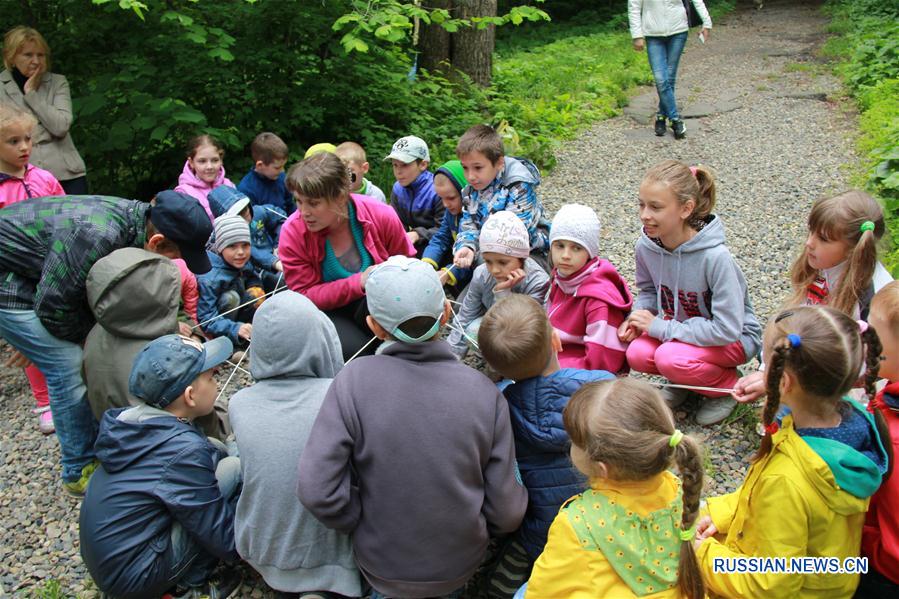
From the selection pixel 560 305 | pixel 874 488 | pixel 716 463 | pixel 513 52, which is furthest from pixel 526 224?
pixel 513 52

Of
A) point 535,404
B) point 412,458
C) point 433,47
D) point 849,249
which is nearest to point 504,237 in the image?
point 535,404

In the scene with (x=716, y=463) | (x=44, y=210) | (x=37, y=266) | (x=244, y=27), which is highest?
(x=244, y=27)

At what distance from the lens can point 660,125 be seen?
8.38m

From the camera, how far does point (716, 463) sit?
331 centimetres

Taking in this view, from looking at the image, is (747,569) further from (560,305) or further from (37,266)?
(37,266)

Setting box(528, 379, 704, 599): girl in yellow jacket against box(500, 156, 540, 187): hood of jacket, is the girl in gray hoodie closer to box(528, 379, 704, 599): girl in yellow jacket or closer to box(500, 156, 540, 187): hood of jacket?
box(528, 379, 704, 599): girl in yellow jacket

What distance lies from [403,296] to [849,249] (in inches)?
83.1

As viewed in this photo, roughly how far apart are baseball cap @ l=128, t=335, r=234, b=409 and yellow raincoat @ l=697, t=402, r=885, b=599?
2.13 m

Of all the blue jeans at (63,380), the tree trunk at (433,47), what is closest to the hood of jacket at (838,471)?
the blue jeans at (63,380)

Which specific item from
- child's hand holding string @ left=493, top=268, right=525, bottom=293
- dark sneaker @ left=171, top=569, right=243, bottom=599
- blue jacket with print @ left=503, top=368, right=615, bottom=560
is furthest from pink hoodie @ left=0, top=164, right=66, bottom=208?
blue jacket with print @ left=503, top=368, right=615, bottom=560

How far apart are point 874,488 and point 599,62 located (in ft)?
36.9

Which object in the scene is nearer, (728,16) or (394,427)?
(394,427)

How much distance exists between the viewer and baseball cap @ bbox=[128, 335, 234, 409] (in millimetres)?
2713

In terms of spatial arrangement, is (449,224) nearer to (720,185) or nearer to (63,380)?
(63,380)
